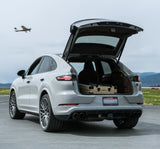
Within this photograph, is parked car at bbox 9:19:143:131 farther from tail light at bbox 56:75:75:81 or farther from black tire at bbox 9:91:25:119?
black tire at bbox 9:91:25:119

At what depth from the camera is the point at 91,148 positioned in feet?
21.3

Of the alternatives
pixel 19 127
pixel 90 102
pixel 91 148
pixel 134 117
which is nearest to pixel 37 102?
pixel 19 127

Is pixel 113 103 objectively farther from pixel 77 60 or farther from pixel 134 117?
pixel 77 60

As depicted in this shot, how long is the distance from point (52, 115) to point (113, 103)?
1.32 meters

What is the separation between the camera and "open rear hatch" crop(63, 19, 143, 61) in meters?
8.23

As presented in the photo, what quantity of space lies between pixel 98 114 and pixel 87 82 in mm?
1525

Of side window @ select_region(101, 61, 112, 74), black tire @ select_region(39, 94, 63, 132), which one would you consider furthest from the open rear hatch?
black tire @ select_region(39, 94, 63, 132)

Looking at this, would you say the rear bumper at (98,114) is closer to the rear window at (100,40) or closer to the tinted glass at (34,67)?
the rear window at (100,40)

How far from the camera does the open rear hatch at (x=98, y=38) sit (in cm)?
823

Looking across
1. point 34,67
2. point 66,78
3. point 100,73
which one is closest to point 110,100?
point 66,78

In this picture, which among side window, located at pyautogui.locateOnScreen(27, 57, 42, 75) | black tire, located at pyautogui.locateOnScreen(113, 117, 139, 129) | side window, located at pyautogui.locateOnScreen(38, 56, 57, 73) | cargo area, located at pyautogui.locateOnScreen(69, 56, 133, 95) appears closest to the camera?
side window, located at pyautogui.locateOnScreen(38, 56, 57, 73)

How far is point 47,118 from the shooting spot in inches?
332

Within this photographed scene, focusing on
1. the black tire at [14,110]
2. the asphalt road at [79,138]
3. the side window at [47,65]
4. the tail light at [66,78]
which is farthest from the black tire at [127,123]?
the black tire at [14,110]

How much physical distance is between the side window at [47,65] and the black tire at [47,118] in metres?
0.68
